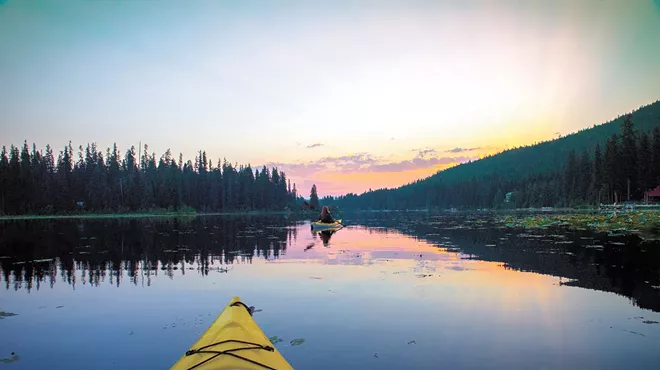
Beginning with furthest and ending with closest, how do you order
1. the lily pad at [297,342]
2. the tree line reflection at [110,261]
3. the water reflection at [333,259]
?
the tree line reflection at [110,261]
the water reflection at [333,259]
the lily pad at [297,342]

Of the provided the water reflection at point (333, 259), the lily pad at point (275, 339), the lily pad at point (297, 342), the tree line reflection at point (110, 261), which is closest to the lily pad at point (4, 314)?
the water reflection at point (333, 259)

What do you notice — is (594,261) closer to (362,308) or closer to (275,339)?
(362,308)

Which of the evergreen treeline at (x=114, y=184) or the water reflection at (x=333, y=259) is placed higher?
the evergreen treeline at (x=114, y=184)

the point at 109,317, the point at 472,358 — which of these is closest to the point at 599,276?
the point at 472,358

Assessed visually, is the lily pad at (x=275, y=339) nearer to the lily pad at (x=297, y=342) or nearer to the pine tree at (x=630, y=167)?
the lily pad at (x=297, y=342)

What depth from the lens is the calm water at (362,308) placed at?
8.39 meters

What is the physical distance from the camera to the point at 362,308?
39.9 ft

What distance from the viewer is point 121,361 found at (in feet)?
27.4

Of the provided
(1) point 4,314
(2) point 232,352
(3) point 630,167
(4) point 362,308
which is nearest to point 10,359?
(1) point 4,314

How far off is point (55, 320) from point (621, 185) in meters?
101

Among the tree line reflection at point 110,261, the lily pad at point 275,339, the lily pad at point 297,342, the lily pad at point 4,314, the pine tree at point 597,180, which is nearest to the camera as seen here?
the lily pad at point 297,342

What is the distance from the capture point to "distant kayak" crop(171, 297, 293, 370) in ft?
18.6

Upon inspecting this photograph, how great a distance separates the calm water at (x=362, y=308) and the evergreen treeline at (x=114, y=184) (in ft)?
339

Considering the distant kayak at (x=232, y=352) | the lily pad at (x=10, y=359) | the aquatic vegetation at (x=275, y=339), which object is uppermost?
the distant kayak at (x=232, y=352)
